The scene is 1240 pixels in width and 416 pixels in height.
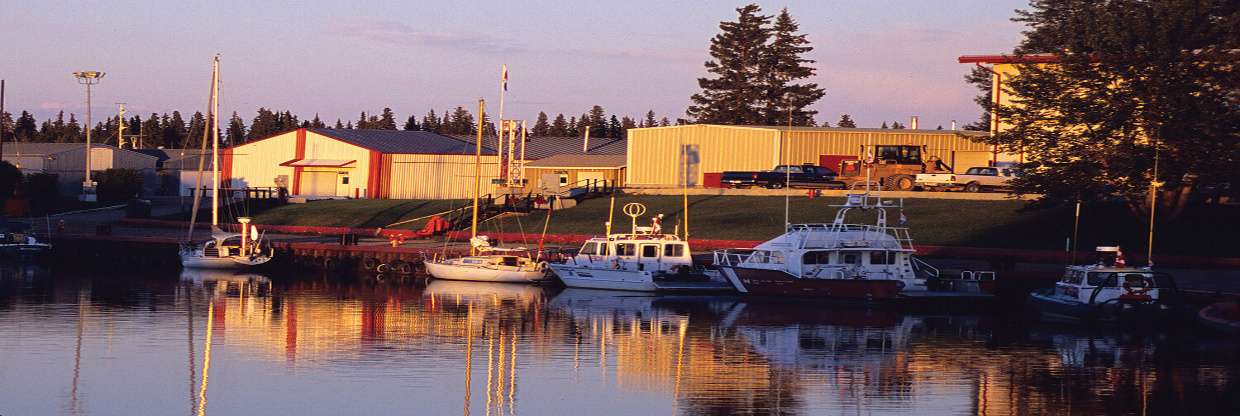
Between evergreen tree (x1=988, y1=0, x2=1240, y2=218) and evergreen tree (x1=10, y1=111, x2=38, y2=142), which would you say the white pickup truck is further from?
evergreen tree (x1=10, y1=111, x2=38, y2=142)

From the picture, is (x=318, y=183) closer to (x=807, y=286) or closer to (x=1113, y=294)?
(x=807, y=286)

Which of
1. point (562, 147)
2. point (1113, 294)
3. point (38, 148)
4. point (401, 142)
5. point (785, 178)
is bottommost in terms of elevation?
point (1113, 294)

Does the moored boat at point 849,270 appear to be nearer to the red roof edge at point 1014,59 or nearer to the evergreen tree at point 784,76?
the red roof edge at point 1014,59

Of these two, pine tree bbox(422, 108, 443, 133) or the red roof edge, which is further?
pine tree bbox(422, 108, 443, 133)

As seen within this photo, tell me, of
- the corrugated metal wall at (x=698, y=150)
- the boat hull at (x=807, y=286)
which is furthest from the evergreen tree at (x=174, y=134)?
the boat hull at (x=807, y=286)

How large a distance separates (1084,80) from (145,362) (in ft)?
108

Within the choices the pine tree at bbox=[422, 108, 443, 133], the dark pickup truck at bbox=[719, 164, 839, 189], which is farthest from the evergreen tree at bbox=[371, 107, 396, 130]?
the dark pickup truck at bbox=[719, 164, 839, 189]

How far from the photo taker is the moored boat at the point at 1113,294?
138ft

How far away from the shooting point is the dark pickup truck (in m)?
73.0

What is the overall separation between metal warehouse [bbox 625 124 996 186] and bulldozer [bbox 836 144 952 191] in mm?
6323

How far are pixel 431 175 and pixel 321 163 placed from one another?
6979mm

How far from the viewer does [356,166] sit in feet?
318

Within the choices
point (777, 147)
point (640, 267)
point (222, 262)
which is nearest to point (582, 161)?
point (777, 147)

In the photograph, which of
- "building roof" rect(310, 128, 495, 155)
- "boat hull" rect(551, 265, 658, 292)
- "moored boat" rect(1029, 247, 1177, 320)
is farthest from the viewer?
"building roof" rect(310, 128, 495, 155)
